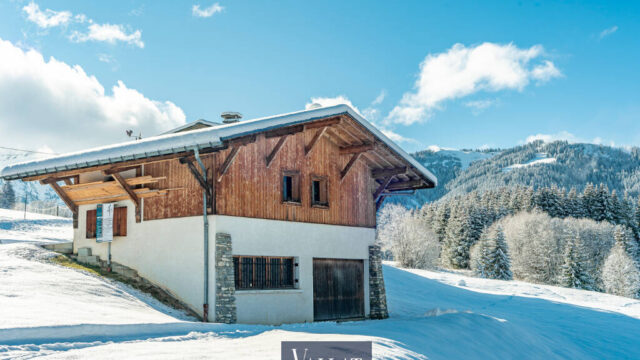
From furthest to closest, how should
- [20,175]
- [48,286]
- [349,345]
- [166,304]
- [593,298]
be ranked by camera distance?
1. [593,298]
2. [20,175]
3. [166,304]
4. [48,286]
5. [349,345]

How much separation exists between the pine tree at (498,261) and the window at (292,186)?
44131mm

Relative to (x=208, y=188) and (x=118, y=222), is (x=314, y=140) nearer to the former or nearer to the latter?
(x=208, y=188)

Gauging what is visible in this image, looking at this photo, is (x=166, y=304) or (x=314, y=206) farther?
(x=314, y=206)

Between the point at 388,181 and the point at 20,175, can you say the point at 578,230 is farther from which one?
the point at 20,175

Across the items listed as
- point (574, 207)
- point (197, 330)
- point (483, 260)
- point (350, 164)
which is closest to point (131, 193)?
point (197, 330)

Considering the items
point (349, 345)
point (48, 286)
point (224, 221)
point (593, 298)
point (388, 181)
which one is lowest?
point (593, 298)

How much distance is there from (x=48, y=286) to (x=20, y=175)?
201 inches

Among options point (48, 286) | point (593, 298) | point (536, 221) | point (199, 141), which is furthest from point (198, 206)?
point (536, 221)

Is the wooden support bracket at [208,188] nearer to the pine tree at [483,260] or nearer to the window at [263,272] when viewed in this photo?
the window at [263,272]

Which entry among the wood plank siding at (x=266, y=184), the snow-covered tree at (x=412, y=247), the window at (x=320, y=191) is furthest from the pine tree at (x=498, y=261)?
the window at (x=320, y=191)

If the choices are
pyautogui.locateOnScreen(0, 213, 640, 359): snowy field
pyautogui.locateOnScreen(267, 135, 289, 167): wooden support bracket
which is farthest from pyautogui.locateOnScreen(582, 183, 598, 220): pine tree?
pyautogui.locateOnScreen(267, 135, 289, 167): wooden support bracket

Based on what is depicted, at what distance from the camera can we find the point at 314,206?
55.0ft

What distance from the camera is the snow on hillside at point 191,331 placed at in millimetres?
7980

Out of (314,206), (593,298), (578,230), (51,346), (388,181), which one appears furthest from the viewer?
(578,230)
